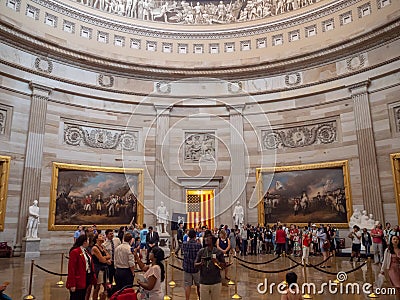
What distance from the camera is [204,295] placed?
5996 mm

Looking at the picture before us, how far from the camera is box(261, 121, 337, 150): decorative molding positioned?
21.2 m

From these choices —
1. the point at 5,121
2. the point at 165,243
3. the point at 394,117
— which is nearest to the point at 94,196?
the point at 165,243

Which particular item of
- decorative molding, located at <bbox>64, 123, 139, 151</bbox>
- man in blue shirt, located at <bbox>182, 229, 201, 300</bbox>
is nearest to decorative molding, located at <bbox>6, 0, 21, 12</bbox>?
decorative molding, located at <bbox>64, 123, 139, 151</bbox>

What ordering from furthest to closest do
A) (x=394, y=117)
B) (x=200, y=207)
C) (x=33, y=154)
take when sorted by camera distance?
(x=200, y=207), (x=33, y=154), (x=394, y=117)

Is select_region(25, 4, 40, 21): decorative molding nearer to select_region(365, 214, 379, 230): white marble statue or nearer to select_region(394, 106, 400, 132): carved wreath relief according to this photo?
select_region(394, 106, 400, 132): carved wreath relief

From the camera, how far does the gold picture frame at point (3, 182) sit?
1741 cm

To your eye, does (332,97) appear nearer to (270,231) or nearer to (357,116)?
(357,116)

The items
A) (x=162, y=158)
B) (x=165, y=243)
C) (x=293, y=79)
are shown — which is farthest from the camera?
(x=162, y=158)

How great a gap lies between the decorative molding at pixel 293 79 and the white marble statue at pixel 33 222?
55.4ft

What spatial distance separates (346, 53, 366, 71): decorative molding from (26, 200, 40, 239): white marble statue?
19.3 metres

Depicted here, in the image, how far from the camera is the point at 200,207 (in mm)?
23219

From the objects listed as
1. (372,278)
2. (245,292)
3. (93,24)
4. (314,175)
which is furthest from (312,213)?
(93,24)

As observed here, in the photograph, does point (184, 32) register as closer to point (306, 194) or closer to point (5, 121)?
point (5, 121)

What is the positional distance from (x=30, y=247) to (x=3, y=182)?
3.60m
